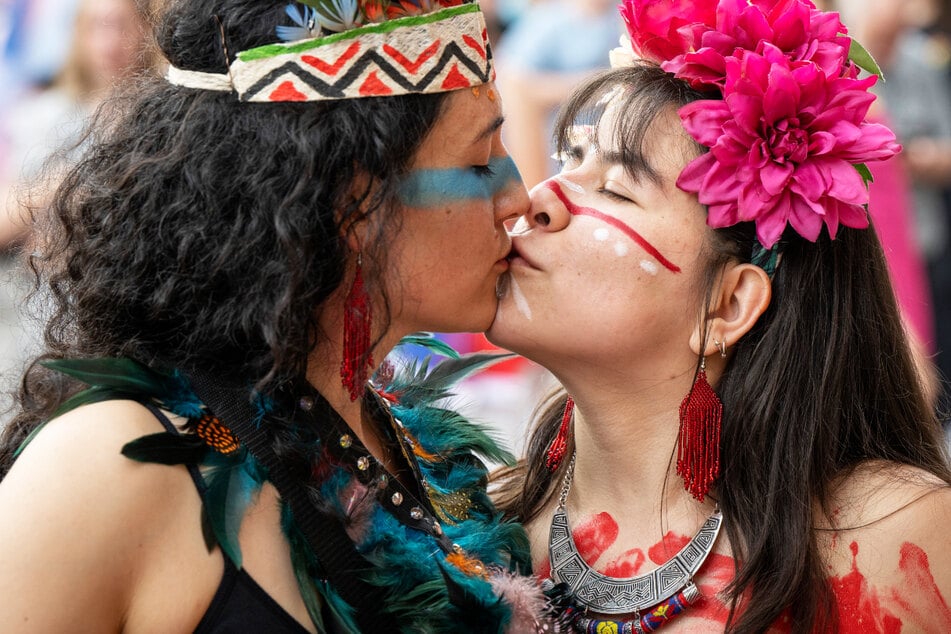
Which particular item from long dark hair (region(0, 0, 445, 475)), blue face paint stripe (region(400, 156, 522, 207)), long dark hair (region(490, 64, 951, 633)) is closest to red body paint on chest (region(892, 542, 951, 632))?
long dark hair (region(490, 64, 951, 633))

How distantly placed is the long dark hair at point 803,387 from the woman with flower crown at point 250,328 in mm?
465

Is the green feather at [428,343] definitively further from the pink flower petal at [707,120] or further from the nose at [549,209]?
the pink flower petal at [707,120]

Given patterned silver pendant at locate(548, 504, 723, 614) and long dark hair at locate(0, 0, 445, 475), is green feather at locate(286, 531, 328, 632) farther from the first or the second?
patterned silver pendant at locate(548, 504, 723, 614)

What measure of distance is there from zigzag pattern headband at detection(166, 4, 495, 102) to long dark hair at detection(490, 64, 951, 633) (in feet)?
1.76

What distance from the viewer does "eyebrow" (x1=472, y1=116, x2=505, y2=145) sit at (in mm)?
2141

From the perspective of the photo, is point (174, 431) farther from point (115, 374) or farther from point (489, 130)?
point (489, 130)

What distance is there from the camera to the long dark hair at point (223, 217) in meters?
1.87

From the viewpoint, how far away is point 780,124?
224 centimetres

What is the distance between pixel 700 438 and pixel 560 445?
44 cm

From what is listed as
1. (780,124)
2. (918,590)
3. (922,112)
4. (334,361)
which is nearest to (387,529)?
(334,361)

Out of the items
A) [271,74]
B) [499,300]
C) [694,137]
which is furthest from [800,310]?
[271,74]

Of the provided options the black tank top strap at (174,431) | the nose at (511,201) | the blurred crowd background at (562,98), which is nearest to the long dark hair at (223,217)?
the black tank top strap at (174,431)

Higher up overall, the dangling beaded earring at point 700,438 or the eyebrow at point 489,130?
the eyebrow at point 489,130

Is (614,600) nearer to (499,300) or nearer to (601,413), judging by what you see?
(601,413)
